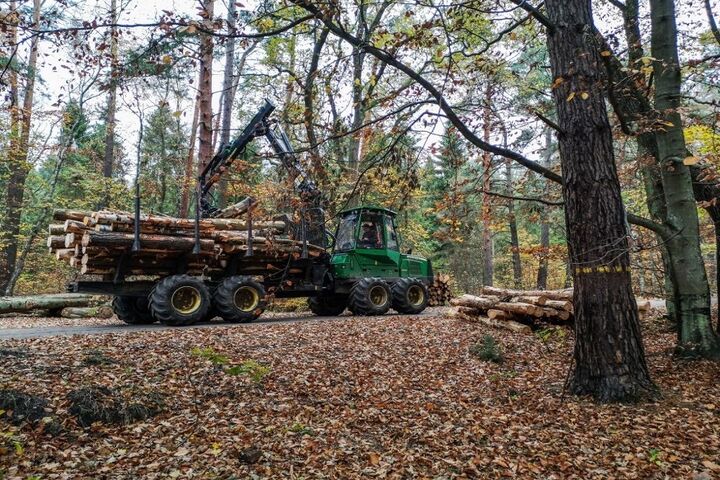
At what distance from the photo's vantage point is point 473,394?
4844 millimetres

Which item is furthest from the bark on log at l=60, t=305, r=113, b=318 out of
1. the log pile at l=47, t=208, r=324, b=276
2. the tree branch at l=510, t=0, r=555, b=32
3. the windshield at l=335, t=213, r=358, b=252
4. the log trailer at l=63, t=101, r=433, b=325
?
the tree branch at l=510, t=0, r=555, b=32

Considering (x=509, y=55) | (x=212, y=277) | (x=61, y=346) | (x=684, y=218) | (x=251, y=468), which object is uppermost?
(x=509, y=55)

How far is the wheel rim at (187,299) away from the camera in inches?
334

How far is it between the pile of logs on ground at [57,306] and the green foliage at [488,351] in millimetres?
9771

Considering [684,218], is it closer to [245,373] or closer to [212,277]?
[245,373]

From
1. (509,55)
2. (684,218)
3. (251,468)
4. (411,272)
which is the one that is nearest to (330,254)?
(411,272)

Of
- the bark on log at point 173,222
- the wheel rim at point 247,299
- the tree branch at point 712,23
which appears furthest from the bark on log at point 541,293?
the wheel rim at point 247,299

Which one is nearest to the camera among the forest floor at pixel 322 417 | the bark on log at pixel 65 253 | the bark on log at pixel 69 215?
the forest floor at pixel 322 417

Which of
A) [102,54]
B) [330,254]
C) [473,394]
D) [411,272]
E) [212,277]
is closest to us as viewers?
[102,54]

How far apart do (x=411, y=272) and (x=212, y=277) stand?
5.25 m

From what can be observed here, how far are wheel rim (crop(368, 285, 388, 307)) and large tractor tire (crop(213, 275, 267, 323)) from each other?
2870mm

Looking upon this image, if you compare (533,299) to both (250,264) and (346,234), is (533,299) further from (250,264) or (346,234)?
Result: (250,264)

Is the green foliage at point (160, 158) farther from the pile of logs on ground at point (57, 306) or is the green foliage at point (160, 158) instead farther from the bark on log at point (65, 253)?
the bark on log at point (65, 253)

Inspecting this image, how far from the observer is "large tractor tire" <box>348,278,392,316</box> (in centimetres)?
1053
